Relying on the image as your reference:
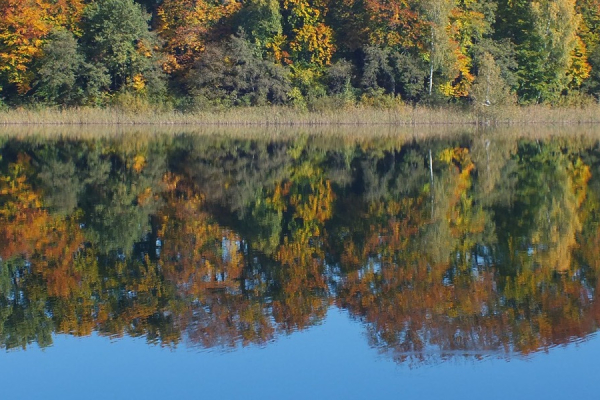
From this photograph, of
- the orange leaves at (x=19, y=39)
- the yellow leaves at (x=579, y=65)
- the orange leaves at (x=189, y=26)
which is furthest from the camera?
the yellow leaves at (x=579, y=65)

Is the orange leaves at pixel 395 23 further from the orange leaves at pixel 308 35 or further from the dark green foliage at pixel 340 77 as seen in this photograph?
the orange leaves at pixel 308 35

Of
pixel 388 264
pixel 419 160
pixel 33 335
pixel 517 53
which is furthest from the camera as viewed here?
pixel 517 53

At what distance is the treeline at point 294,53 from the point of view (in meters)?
45.1

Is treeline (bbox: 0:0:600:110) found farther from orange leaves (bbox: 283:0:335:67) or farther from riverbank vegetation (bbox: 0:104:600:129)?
riverbank vegetation (bbox: 0:104:600:129)

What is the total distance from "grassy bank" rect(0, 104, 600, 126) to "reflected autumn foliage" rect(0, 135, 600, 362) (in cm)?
2427

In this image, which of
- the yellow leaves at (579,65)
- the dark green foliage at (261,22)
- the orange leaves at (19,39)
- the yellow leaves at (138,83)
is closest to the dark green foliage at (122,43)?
the yellow leaves at (138,83)

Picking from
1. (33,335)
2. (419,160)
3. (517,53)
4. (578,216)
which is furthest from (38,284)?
(517,53)

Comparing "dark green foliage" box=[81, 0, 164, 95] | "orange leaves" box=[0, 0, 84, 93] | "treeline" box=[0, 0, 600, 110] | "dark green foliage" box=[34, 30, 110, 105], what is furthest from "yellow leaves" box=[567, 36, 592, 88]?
"orange leaves" box=[0, 0, 84, 93]

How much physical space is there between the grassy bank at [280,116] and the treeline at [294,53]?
2.28 feet

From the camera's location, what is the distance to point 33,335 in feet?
25.0

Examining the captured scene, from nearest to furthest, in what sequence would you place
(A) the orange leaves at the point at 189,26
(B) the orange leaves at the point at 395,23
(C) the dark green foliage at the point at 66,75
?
(C) the dark green foliage at the point at 66,75, (B) the orange leaves at the point at 395,23, (A) the orange leaves at the point at 189,26

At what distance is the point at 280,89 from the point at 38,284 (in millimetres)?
37977

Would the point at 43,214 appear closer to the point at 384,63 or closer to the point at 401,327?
the point at 401,327

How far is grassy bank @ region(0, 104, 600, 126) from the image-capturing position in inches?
1746
